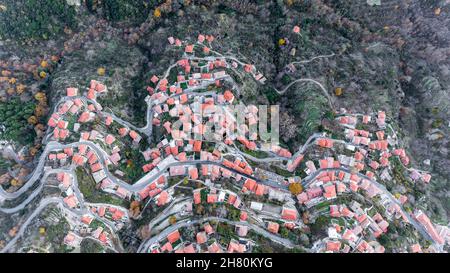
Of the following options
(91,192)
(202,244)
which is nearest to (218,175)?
(202,244)

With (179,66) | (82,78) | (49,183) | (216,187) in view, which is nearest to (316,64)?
(179,66)

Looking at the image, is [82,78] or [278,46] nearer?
[82,78]

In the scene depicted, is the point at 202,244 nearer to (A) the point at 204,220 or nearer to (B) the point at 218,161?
(A) the point at 204,220

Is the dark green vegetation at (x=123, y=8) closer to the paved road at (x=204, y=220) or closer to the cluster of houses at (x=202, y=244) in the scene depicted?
the paved road at (x=204, y=220)

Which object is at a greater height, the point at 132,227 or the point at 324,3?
the point at 324,3

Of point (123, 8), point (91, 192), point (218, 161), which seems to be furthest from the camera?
point (123, 8)

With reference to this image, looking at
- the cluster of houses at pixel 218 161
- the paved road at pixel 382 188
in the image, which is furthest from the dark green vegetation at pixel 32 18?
the paved road at pixel 382 188

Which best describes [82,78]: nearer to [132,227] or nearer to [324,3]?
[132,227]
